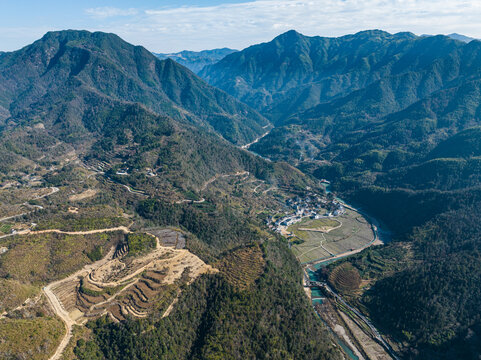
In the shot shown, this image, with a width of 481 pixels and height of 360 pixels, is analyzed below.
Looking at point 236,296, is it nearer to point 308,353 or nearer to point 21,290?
point 308,353

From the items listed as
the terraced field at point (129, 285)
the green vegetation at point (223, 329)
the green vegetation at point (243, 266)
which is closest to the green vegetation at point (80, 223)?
the terraced field at point (129, 285)

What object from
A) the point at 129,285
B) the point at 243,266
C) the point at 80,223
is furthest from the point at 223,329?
the point at 80,223

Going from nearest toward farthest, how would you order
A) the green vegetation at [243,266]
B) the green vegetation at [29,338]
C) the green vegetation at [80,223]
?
1. the green vegetation at [29,338]
2. the green vegetation at [243,266]
3. the green vegetation at [80,223]

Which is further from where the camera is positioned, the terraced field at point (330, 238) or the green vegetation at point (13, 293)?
the terraced field at point (330, 238)

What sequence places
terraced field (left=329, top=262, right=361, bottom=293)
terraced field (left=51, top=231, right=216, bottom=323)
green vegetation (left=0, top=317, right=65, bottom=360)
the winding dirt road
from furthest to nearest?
terraced field (left=329, top=262, right=361, bottom=293), terraced field (left=51, top=231, right=216, bottom=323), the winding dirt road, green vegetation (left=0, top=317, right=65, bottom=360)

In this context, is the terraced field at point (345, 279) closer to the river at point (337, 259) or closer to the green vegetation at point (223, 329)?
the river at point (337, 259)

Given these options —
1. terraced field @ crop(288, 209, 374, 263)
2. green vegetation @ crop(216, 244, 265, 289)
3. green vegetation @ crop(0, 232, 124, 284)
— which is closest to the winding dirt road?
green vegetation @ crop(0, 232, 124, 284)

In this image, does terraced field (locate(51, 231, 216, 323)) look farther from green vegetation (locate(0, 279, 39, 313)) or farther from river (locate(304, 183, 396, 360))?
river (locate(304, 183, 396, 360))
